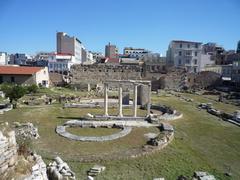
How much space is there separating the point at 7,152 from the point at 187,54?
62.6 metres

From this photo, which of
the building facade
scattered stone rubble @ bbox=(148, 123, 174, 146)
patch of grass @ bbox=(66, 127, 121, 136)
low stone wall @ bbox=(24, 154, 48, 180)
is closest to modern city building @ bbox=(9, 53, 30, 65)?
the building facade

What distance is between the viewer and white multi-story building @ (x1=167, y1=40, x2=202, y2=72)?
6469 centimetres

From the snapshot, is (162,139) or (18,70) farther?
(18,70)

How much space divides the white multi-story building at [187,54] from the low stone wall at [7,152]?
61.2 m

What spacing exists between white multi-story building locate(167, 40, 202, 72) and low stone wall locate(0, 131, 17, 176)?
201 ft

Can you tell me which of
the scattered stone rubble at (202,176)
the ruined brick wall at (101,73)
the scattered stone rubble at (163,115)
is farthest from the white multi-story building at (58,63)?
the scattered stone rubble at (202,176)

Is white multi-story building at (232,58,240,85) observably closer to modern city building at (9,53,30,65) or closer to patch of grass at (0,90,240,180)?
patch of grass at (0,90,240,180)

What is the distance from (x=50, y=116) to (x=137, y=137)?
10850mm

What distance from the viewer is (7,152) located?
8.16m

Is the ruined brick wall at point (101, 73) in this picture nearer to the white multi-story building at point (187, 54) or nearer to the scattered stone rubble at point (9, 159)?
the white multi-story building at point (187, 54)

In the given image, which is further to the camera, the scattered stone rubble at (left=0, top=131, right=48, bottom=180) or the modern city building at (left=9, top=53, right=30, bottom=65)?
the modern city building at (left=9, top=53, right=30, bottom=65)

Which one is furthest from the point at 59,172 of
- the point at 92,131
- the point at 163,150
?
the point at 92,131

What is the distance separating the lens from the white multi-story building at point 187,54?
212 ft

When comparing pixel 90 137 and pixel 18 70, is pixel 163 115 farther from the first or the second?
pixel 18 70
